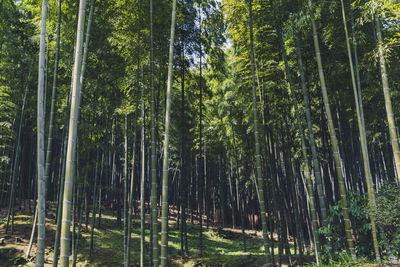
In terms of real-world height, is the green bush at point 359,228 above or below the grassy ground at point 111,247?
above

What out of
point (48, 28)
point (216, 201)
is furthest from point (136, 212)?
point (48, 28)

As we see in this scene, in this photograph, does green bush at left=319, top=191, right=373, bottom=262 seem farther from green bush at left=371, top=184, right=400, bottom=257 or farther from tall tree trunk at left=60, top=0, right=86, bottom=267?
tall tree trunk at left=60, top=0, right=86, bottom=267

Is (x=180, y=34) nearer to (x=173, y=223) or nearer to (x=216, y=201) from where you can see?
(x=173, y=223)

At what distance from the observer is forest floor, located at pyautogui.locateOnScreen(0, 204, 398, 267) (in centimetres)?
682

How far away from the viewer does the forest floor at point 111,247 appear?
22.4 ft

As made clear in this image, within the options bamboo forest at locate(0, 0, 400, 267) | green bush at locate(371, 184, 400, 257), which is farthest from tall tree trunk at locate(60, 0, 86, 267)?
green bush at locate(371, 184, 400, 257)

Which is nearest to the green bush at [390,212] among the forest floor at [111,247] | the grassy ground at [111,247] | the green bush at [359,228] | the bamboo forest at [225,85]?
the bamboo forest at [225,85]

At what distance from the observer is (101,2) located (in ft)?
17.5

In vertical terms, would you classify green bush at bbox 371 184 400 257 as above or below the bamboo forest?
below

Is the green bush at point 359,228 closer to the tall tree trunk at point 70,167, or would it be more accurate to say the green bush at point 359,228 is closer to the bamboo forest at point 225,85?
the bamboo forest at point 225,85

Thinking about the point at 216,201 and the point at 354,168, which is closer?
the point at 354,168

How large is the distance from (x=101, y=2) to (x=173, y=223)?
10.1m

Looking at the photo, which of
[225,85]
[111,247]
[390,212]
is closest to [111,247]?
[111,247]

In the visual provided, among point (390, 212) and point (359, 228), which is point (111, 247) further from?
point (390, 212)
